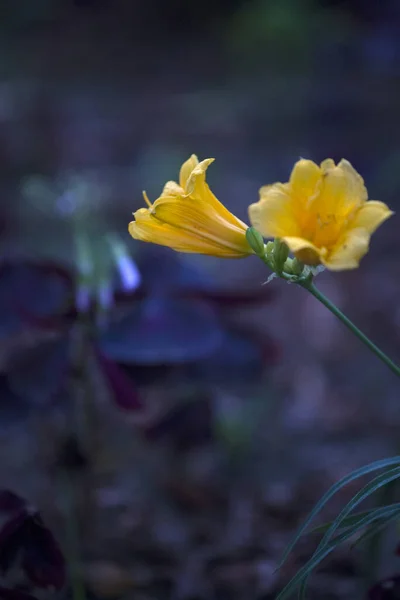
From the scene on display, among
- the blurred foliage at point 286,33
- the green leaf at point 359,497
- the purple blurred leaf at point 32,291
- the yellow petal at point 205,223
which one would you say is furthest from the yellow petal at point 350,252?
the blurred foliage at point 286,33

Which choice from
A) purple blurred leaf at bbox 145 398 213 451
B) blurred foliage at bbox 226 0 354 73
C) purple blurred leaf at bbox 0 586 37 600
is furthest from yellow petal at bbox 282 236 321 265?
blurred foliage at bbox 226 0 354 73

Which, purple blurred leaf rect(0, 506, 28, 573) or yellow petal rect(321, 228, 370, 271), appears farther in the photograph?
purple blurred leaf rect(0, 506, 28, 573)

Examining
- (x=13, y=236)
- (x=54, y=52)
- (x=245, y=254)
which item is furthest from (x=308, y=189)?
(x=54, y=52)

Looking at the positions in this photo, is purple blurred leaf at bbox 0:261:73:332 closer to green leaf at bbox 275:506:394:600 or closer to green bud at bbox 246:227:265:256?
green bud at bbox 246:227:265:256

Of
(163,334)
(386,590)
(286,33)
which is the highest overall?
(286,33)

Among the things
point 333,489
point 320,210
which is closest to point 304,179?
point 320,210

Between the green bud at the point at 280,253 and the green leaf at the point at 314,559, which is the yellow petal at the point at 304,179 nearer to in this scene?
the green bud at the point at 280,253

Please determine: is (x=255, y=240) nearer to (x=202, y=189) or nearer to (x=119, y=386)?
(x=202, y=189)
